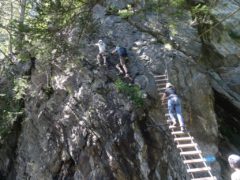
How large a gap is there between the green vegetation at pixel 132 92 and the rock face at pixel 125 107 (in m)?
0.03

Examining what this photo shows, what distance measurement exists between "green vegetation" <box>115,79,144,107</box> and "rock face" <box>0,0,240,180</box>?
0.11 ft

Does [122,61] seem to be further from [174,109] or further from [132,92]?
[174,109]

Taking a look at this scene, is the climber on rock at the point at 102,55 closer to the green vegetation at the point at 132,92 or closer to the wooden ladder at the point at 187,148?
Answer: the green vegetation at the point at 132,92

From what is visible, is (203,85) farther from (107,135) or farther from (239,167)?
(239,167)

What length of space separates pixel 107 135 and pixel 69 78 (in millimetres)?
2716

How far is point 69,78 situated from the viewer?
1210cm

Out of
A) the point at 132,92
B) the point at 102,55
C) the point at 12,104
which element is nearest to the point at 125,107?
the point at 132,92

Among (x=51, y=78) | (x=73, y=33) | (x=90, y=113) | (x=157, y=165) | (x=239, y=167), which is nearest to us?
(x=239, y=167)

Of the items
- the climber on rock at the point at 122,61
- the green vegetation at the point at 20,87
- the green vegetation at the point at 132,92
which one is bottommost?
the green vegetation at the point at 20,87

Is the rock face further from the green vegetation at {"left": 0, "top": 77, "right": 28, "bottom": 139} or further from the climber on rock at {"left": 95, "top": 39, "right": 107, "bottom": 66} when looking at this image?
the green vegetation at {"left": 0, "top": 77, "right": 28, "bottom": 139}

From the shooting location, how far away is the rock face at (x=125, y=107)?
10.3 m

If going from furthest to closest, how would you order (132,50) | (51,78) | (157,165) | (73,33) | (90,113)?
(132,50) < (51,78) < (73,33) < (90,113) < (157,165)

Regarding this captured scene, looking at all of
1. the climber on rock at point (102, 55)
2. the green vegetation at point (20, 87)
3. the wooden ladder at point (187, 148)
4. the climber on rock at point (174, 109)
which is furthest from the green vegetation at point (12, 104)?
the climber on rock at point (174, 109)

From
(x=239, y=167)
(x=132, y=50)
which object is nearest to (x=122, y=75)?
(x=132, y=50)
